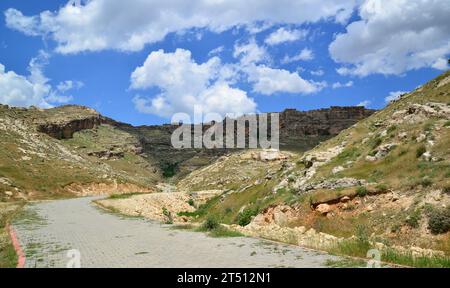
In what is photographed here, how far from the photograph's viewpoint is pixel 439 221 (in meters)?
16.4

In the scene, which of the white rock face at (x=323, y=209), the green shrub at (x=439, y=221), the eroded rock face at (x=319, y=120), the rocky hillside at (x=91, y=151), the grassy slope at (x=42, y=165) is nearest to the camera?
the green shrub at (x=439, y=221)

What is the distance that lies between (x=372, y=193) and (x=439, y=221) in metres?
5.21

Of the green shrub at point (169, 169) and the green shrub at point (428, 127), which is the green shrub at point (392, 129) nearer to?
the green shrub at point (428, 127)

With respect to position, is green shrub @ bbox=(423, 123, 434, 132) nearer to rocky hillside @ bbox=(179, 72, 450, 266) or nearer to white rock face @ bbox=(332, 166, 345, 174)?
rocky hillside @ bbox=(179, 72, 450, 266)

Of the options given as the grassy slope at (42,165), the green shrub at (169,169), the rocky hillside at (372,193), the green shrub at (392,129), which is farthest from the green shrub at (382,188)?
the green shrub at (169,169)

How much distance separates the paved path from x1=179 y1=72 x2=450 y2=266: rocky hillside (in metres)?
1.84

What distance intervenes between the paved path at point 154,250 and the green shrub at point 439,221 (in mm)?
6779

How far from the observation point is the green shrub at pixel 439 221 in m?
16.2

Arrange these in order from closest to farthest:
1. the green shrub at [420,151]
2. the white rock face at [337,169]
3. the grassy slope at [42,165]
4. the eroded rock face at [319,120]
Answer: the green shrub at [420,151] → the white rock face at [337,169] → the grassy slope at [42,165] → the eroded rock face at [319,120]

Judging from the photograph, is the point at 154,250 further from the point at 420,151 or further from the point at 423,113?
the point at 423,113

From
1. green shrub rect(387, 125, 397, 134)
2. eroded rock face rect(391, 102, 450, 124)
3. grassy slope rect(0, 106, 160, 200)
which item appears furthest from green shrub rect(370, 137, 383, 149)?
grassy slope rect(0, 106, 160, 200)

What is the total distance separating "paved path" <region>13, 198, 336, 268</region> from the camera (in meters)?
11.4

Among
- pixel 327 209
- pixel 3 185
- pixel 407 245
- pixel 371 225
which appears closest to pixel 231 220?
pixel 327 209
